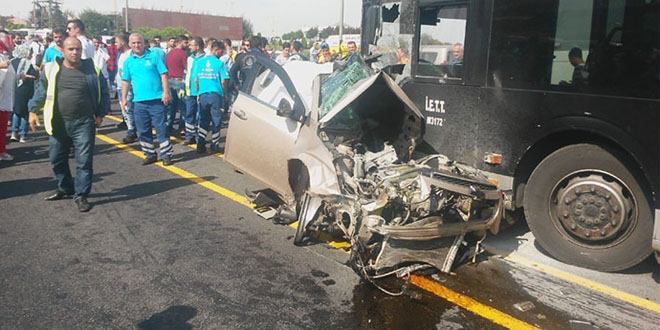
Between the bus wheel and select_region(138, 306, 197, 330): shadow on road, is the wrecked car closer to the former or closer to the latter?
the bus wheel

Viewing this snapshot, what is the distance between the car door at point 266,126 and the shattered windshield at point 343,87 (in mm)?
312

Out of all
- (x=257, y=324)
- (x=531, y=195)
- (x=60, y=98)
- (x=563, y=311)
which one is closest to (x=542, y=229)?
(x=531, y=195)

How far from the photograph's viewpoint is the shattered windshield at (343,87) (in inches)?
198

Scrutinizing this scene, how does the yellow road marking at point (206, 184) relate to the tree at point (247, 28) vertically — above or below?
below

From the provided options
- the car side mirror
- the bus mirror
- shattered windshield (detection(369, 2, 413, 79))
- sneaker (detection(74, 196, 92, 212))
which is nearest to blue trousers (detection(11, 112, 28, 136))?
sneaker (detection(74, 196, 92, 212))

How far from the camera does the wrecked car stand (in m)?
3.84

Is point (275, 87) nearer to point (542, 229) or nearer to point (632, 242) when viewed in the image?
point (542, 229)

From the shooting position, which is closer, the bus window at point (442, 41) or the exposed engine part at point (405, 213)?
the exposed engine part at point (405, 213)

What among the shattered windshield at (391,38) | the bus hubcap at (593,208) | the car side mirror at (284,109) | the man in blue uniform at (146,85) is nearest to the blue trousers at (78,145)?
the man in blue uniform at (146,85)

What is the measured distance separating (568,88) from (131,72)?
597 cm

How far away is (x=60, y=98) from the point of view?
17.5 feet

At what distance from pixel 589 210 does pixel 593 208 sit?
38 millimetres

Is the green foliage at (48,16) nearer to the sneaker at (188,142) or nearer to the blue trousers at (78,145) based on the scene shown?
the sneaker at (188,142)

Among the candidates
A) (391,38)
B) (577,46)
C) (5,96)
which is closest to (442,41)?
(391,38)
